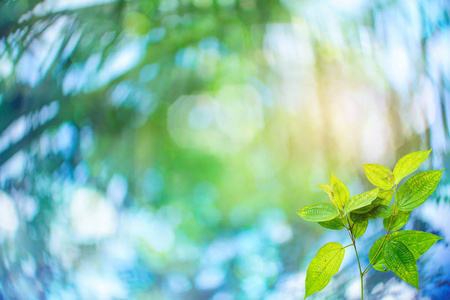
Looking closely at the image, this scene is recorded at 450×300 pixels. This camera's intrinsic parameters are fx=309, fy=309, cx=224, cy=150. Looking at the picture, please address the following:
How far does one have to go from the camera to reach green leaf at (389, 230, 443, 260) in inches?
20.8

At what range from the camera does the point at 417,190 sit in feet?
1.72

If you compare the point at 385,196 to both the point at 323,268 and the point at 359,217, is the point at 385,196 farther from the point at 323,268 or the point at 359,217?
the point at 323,268

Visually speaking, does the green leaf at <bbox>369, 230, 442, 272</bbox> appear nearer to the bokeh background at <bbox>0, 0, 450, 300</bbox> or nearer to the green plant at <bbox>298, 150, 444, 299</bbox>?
the green plant at <bbox>298, 150, 444, 299</bbox>

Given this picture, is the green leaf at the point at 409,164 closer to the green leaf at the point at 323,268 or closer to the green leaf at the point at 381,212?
the green leaf at the point at 381,212

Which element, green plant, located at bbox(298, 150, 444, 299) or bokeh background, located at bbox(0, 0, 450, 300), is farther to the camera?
bokeh background, located at bbox(0, 0, 450, 300)

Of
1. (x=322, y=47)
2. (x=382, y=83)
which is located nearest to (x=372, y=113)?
(x=382, y=83)

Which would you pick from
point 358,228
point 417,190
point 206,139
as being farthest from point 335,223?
point 206,139

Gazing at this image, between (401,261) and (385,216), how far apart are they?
7 cm

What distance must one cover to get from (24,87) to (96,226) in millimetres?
384

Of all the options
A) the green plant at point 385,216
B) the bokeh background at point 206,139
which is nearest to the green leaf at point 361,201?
the green plant at point 385,216

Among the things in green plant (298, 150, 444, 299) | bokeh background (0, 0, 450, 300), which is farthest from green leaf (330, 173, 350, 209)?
bokeh background (0, 0, 450, 300)

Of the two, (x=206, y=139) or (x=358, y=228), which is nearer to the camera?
(x=358, y=228)

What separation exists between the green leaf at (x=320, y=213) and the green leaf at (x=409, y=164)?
0.41 ft

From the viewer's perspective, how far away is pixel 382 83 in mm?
724
